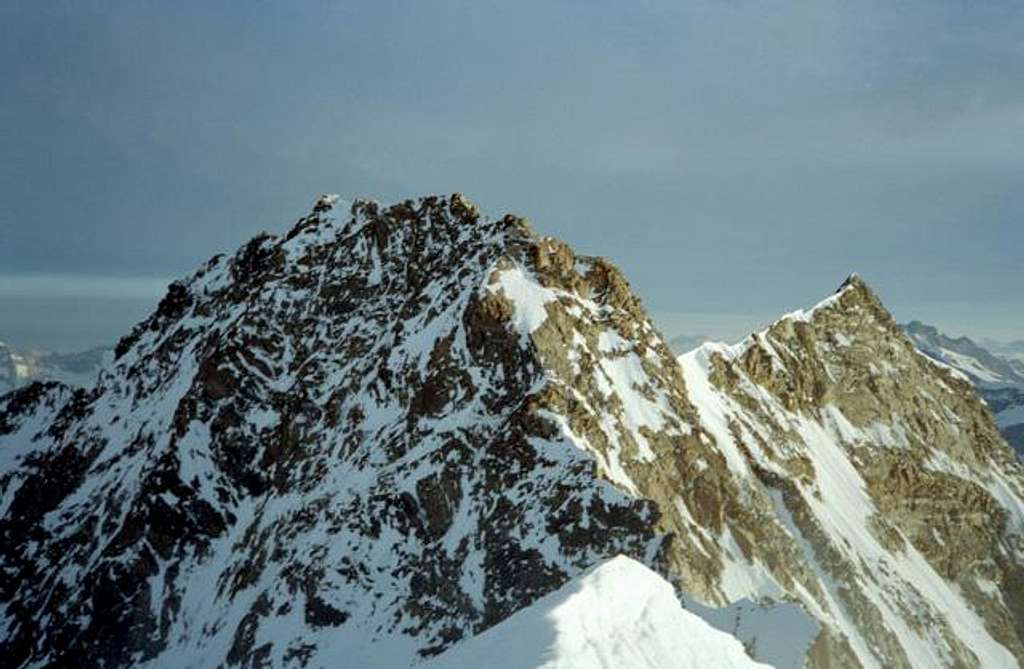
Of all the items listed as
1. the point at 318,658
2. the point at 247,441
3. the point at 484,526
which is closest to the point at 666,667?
the point at 484,526

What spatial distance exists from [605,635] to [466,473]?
228 ft

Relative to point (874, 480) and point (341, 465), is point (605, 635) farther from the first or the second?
point (874, 480)

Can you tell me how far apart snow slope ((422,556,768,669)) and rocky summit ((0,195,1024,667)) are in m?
34.2

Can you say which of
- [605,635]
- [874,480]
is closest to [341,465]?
[874,480]

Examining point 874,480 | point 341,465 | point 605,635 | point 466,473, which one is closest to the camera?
point 605,635

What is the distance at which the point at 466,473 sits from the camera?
90.7 m

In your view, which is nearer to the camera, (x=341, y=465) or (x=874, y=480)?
(x=341, y=465)

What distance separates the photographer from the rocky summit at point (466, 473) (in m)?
87.1

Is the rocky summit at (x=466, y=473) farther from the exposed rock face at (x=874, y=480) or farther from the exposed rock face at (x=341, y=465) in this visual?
the exposed rock face at (x=874, y=480)

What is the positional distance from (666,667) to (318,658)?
73007 mm

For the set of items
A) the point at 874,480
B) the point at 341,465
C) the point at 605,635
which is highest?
the point at 341,465

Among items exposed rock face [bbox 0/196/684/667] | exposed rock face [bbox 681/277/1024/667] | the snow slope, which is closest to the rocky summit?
exposed rock face [bbox 0/196/684/667]

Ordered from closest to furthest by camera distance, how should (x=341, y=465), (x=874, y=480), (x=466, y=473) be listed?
(x=466, y=473) < (x=341, y=465) < (x=874, y=480)

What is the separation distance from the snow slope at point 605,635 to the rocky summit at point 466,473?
3421cm
